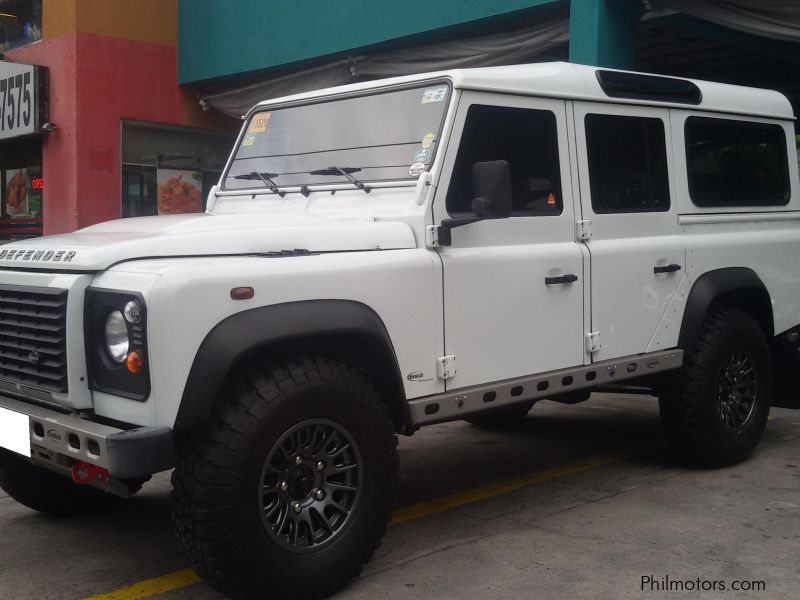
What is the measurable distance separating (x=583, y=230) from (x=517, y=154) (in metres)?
0.53

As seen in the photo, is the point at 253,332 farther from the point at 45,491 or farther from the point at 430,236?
the point at 45,491

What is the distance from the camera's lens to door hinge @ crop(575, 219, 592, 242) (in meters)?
4.52

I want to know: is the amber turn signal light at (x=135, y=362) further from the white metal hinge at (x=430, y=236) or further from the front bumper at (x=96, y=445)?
the white metal hinge at (x=430, y=236)

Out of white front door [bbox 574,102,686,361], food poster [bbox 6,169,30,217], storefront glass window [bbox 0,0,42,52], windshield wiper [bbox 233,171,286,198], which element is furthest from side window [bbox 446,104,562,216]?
food poster [bbox 6,169,30,217]

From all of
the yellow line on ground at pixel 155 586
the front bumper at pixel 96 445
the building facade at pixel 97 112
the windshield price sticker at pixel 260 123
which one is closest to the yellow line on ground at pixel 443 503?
the yellow line on ground at pixel 155 586

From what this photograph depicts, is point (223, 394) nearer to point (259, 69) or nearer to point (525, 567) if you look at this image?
point (525, 567)

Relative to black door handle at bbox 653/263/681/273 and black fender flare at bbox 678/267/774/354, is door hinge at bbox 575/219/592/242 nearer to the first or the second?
black door handle at bbox 653/263/681/273

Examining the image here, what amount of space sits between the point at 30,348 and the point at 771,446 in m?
4.67

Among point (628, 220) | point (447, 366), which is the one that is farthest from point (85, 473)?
point (628, 220)

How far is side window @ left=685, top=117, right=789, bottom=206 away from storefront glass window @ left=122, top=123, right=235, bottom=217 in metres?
8.50

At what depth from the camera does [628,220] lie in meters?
4.80

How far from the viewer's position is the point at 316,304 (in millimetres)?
3428

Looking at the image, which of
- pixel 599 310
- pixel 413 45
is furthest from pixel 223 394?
pixel 413 45

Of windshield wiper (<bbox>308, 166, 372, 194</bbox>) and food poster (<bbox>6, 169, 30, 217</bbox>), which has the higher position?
food poster (<bbox>6, 169, 30, 217</bbox>)
